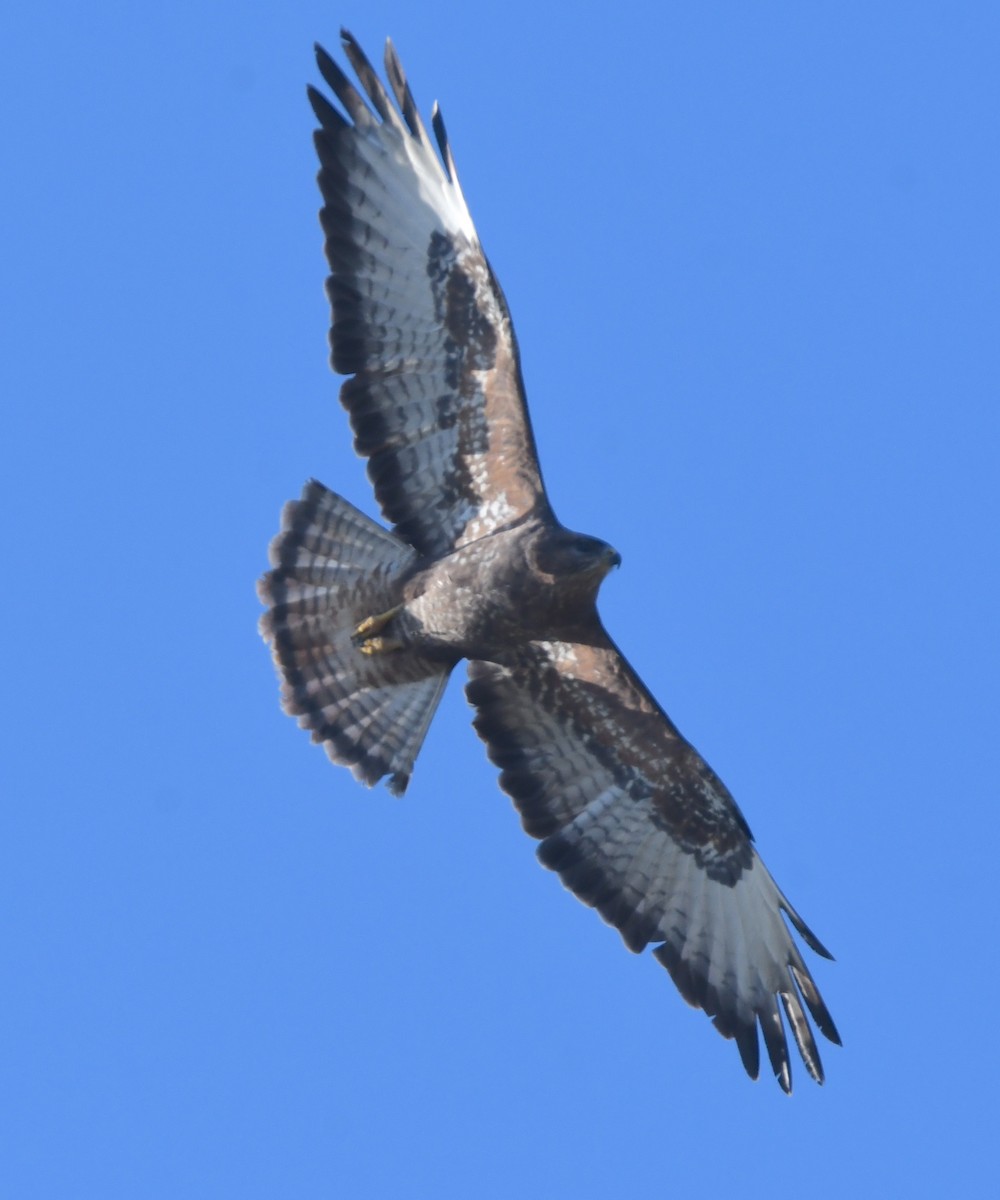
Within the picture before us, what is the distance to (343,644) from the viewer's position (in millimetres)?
13789

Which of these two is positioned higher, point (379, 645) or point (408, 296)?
point (408, 296)

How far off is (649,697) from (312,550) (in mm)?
1986

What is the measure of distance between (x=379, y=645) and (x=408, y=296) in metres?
1.90

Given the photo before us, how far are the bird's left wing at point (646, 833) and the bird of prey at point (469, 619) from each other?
0.04 feet

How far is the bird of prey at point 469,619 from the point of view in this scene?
13.2 metres

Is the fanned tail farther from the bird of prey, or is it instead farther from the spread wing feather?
the spread wing feather

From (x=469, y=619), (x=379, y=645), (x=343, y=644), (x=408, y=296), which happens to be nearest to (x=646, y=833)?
(x=469, y=619)

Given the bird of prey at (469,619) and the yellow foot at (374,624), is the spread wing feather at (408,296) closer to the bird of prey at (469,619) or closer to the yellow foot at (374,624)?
the bird of prey at (469,619)

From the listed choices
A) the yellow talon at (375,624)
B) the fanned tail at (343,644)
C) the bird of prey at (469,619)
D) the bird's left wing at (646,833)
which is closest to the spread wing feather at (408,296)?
the bird of prey at (469,619)

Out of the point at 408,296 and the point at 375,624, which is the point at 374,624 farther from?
the point at 408,296

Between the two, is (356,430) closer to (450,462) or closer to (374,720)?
(450,462)

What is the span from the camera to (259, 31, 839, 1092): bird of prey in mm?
13188

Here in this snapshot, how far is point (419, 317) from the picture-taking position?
43.5ft

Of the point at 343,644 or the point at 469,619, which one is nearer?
the point at 469,619
